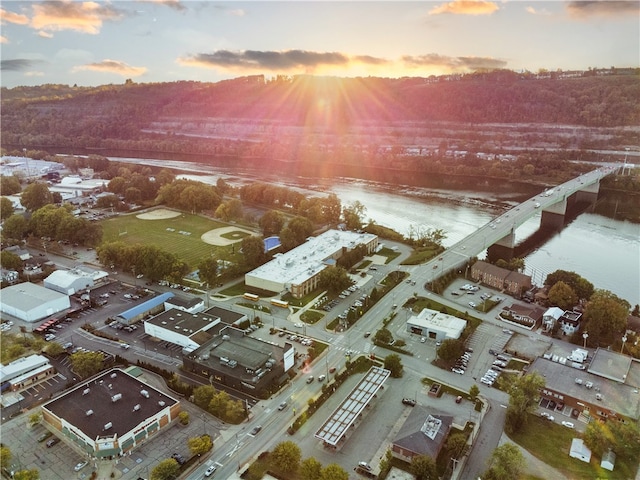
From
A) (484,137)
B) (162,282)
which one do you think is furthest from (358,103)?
(162,282)

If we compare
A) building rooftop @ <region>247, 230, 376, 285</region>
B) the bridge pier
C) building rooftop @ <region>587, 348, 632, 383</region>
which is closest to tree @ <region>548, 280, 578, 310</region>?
building rooftop @ <region>587, 348, 632, 383</region>

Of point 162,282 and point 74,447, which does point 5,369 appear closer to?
point 74,447

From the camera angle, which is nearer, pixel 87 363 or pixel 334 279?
pixel 87 363

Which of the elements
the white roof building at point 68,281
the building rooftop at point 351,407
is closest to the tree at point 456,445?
the building rooftop at point 351,407

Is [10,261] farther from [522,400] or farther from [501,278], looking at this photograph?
[501,278]

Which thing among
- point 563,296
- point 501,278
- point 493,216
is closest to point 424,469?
point 563,296

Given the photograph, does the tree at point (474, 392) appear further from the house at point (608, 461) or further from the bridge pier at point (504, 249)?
the bridge pier at point (504, 249)
